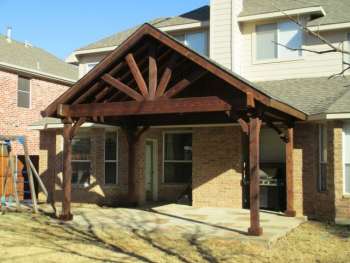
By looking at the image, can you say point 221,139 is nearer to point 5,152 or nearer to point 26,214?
point 26,214

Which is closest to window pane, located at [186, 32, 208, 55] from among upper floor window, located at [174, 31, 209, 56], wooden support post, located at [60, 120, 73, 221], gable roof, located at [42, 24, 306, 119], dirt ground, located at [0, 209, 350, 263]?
upper floor window, located at [174, 31, 209, 56]

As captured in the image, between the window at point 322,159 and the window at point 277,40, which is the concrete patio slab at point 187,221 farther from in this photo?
the window at point 277,40

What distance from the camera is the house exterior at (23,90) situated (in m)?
20.4

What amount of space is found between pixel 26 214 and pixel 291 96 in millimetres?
8751

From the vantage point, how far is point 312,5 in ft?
53.2

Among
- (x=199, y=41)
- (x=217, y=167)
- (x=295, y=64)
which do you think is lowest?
(x=217, y=167)

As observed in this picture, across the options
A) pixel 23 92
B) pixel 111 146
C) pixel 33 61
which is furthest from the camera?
pixel 33 61

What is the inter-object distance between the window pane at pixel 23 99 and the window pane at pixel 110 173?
20.5 ft

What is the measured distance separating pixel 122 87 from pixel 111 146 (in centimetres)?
659

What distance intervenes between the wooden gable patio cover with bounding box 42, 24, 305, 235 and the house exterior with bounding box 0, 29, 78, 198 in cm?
746

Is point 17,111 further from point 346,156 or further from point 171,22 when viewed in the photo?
point 346,156

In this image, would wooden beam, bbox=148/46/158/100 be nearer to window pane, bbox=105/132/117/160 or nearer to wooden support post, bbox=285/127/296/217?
wooden support post, bbox=285/127/296/217

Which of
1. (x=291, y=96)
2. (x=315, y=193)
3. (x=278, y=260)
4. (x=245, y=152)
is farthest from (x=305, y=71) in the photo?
(x=278, y=260)

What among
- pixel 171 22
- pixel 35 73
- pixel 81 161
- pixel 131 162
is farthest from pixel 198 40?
pixel 35 73
